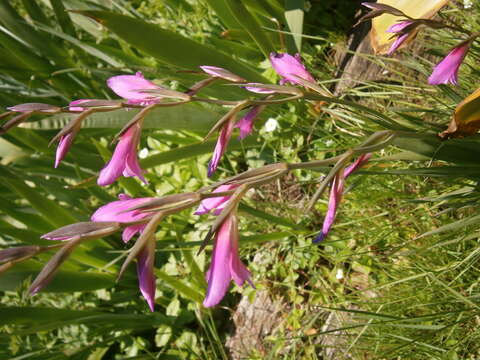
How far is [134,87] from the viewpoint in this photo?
714 millimetres

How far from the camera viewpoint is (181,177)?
1.99 meters

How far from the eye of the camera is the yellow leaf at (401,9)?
3.72 feet

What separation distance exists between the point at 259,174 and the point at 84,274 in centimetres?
117

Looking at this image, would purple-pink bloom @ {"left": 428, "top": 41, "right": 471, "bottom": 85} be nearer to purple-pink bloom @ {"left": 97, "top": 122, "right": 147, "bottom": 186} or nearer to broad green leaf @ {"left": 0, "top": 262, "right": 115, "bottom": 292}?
purple-pink bloom @ {"left": 97, "top": 122, "right": 147, "bottom": 186}

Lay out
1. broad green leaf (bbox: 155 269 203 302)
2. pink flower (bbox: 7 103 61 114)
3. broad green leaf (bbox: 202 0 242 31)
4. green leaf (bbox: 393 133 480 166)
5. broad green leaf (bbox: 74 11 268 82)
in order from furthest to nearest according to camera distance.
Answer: broad green leaf (bbox: 202 0 242 31) < broad green leaf (bbox: 155 269 203 302) < broad green leaf (bbox: 74 11 268 82) < green leaf (bbox: 393 133 480 166) < pink flower (bbox: 7 103 61 114)

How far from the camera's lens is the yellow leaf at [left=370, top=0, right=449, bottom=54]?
1133 mm

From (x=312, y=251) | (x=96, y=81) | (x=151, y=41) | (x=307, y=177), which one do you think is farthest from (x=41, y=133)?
(x=312, y=251)

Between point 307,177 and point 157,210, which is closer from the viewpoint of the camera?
point 157,210

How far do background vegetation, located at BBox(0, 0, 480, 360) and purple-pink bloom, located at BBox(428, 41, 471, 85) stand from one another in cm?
11

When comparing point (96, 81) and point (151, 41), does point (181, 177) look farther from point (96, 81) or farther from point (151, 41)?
point (151, 41)

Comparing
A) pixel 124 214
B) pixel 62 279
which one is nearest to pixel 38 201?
pixel 62 279

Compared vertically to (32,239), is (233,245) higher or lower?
higher

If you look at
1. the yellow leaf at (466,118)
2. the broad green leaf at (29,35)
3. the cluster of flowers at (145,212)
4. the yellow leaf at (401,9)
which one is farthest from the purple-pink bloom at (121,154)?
the broad green leaf at (29,35)

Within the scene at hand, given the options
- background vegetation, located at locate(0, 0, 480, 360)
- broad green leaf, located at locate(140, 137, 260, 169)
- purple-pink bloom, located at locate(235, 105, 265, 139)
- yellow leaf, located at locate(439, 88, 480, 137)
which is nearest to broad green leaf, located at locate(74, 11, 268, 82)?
background vegetation, located at locate(0, 0, 480, 360)
